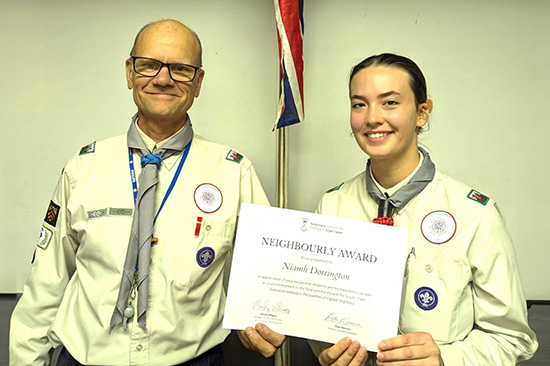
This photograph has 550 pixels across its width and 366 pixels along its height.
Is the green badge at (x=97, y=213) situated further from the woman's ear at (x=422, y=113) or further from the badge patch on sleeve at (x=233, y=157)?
the woman's ear at (x=422, y=113)

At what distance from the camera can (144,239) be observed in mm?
1733

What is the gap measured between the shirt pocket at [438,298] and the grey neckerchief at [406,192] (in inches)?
6.4

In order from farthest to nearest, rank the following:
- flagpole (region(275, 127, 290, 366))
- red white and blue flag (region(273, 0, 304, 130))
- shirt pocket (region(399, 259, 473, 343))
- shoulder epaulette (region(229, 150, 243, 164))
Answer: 1. flagpole (region(275, 127, 290, 366))
2. red white and blue flag (region(273, 0, 304, 130))
3. shoulder epaulette (region(229, 150, 243, 164))
4. shirt pocket (region(399, 259, 473, 343))

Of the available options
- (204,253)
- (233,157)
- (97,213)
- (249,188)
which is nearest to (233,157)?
(233,157)

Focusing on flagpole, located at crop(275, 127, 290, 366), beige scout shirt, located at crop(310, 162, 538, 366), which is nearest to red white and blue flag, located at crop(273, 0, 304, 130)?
flagpole, located at crop(275, 127, 290, 366)

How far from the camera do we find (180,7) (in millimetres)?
2451

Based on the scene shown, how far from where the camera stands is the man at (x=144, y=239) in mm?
1742

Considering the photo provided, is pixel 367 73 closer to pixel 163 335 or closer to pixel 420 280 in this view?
pixel 420 280

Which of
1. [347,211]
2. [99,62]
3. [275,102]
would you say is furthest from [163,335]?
[99,62]

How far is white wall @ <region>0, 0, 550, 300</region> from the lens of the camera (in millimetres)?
2438

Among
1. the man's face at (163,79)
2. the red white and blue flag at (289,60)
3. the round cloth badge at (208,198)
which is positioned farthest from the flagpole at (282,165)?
the man's face at (163,79)

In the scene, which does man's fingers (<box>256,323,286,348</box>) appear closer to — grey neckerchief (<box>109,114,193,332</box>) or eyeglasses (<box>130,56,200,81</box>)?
grey neckerchief (<box>109,114,193,332</box>)

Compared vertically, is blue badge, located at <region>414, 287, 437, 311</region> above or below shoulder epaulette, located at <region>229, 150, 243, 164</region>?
below

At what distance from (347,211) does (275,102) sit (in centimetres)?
81
